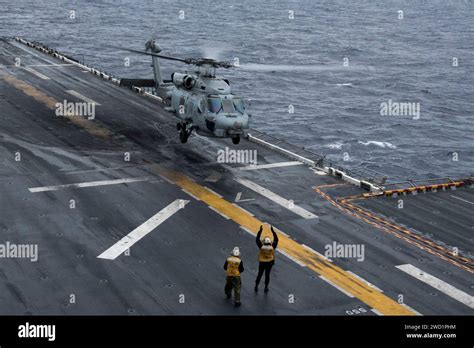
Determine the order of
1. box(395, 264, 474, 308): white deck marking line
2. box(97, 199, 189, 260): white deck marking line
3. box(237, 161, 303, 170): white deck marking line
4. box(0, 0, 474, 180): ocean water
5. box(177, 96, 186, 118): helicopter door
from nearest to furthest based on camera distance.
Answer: box(395, 264, 474, 308): white deck marking line < box(97, 199, 189, 260): white deck marking line < box(237, 161, 303, 170): white deck marking line < box(177, 96, 186, 118): helicopter door < box(0, 0, 474, 180): ocean water

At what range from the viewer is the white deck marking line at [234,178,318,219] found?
2703 centimetres

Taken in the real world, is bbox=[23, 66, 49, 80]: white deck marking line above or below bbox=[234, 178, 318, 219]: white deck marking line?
above

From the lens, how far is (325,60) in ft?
288

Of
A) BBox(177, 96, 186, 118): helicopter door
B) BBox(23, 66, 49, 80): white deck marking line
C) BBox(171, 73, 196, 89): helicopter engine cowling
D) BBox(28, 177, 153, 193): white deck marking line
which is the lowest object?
BBox(28, 177, 153, 193): white deck marking line

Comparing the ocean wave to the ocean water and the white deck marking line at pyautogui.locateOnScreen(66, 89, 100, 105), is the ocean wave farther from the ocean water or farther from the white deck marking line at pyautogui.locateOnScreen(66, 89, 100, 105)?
the white deck marking line at pyautogui.locateOnScreen(66, 89, 100, 105)

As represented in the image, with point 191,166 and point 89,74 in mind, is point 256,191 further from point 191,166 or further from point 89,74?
point 89,74

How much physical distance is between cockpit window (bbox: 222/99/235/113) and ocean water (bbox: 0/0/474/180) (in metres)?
2.10

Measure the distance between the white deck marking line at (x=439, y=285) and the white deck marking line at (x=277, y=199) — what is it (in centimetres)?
555

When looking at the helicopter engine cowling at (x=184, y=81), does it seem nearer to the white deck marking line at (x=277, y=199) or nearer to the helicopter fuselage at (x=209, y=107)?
the helicopter fuselage at (x=209, y=107)

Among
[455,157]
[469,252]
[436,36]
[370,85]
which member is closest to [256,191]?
[469,252]

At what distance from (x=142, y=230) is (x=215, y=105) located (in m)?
9.40

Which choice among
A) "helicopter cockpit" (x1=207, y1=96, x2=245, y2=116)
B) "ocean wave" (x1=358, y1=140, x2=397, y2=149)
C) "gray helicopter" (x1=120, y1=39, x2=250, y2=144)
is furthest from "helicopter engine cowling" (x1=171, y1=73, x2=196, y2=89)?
"ocean wave" (x1=358, y1=140, x2=397, y2=149)

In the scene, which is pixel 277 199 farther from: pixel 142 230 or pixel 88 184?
pixel 88 184

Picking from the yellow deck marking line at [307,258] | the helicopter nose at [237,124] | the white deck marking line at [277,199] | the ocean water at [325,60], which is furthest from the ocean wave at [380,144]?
the yellow deck marking line at [307,258]
